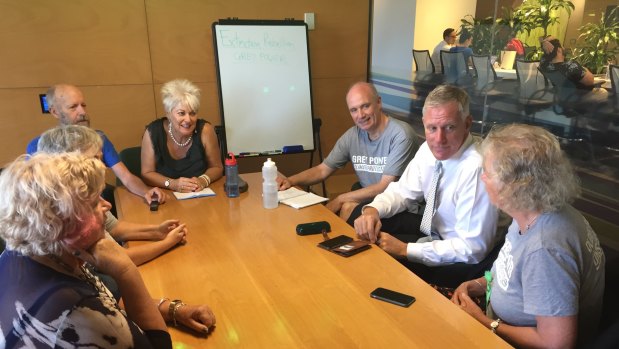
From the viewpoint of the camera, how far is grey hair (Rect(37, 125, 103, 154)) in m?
1.65

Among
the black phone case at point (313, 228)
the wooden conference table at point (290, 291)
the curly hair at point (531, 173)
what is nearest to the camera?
the wooden conference table at point (290, 291)

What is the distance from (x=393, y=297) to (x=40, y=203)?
945 mm

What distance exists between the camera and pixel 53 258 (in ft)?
2.98

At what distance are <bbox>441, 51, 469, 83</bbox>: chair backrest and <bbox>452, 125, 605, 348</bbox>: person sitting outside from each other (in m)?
1.72

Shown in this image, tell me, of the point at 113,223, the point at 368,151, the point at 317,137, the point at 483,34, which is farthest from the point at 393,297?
the point at 317,137

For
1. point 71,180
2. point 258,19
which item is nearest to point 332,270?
point 71,180

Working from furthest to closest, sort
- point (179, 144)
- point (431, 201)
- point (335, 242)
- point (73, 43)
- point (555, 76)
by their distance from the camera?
point (73, 43)
point (179, 144)
point (555, 76)
point (431, 201)
point (335, 242)

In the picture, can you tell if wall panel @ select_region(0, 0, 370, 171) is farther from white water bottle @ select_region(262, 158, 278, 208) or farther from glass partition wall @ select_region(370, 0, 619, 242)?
white water bottle @ select_region(262, 158, 278, 208)

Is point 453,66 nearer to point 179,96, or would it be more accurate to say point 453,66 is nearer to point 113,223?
point 179,96

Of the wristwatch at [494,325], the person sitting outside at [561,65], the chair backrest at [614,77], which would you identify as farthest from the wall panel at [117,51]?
the wristwatch at [494,325]

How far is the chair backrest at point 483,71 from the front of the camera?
2.71 meters

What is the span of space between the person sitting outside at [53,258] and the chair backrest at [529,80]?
2.35m

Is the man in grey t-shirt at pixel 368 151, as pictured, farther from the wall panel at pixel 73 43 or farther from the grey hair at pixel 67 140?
the wall panel at pixel 73 43

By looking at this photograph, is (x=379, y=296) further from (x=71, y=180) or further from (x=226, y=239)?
(x=71, y=180)
